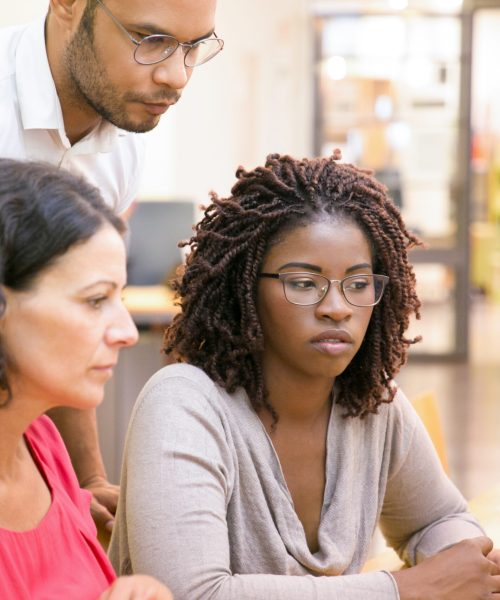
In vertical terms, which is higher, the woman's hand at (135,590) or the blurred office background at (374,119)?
the blurred office background at (374,119)

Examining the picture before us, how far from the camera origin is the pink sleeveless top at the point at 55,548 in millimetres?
1077

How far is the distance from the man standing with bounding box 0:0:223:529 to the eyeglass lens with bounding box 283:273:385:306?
14.9 inches

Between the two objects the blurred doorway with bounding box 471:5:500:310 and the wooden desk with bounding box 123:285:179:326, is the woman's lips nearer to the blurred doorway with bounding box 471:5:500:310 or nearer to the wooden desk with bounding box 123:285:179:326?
the wooden desk with bounding box 123:285:179:326

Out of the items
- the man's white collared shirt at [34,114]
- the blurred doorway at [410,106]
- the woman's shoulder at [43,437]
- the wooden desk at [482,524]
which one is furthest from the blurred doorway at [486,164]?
the woman's shoulder at [43,437]

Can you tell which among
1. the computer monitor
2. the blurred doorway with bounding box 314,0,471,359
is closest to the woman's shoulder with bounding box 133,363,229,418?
the computer monitor

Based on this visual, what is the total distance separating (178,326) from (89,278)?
54 centimetres

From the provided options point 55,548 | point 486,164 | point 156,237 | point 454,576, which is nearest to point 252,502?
point 454,576

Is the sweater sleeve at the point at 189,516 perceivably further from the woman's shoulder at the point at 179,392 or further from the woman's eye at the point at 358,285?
the woman's eye at the point at 358,285

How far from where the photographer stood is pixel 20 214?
3.36 feet

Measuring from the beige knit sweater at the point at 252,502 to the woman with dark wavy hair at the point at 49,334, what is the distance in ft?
0.60

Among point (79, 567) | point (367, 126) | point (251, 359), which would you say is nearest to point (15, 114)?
point (251, 359)

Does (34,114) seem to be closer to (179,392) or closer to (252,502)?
(179,392)

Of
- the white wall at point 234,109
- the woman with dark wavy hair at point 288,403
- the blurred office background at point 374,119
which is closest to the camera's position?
the woman with dark wavy hair at point 288,403

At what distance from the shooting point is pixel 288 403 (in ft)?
5.13
